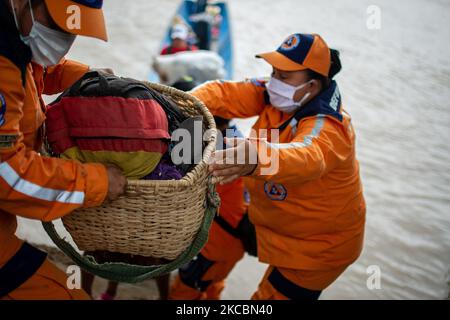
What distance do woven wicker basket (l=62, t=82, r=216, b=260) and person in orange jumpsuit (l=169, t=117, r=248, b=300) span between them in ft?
3.19

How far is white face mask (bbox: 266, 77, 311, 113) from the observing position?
2188mm

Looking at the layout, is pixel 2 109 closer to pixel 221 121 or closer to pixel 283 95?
pixel 283 95

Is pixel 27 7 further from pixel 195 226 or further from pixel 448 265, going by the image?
pixel 448 265

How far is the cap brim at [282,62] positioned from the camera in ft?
7.01

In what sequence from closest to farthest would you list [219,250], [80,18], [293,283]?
[80,18] → [293,283] → [219,250]

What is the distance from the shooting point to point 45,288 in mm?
1747

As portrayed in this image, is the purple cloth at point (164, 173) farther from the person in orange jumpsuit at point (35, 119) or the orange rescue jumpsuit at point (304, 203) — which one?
the orange rescue jumpsuit at point (304, 203)

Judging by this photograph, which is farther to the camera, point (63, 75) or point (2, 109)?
point (63, 75)

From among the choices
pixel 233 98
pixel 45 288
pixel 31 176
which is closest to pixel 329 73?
pixel 233 98

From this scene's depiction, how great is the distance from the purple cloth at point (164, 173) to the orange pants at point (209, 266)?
3.80ft

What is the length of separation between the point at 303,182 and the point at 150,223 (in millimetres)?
824

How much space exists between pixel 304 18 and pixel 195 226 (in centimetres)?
1100

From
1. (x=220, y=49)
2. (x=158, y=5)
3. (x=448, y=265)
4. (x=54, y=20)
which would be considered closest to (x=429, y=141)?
(x=448, y=265)

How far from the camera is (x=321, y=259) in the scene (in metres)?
2.27
